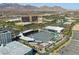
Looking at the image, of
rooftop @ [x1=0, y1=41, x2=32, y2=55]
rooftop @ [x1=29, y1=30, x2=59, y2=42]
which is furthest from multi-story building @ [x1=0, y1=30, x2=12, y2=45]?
rooftop @ [x1=29, y1=30, x2=59, y2=42]

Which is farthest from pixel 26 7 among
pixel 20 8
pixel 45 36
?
pixel 45 36

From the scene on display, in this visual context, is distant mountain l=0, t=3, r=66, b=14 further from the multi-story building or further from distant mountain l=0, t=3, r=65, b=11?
the multi-story building

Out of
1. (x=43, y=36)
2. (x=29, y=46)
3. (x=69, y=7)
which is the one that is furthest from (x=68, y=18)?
(x=29, y=46)

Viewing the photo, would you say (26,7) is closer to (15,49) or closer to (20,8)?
(20,8)

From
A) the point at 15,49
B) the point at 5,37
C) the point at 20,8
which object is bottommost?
the point at 15,49

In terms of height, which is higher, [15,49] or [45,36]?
[45,36]

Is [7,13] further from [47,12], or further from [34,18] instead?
[47,12]

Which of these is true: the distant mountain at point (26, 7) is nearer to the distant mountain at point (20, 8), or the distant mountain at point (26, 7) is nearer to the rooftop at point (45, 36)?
the distant mountain at point (20, 8)

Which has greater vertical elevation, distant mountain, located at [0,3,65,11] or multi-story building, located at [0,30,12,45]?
distant mountain, located at [0,3,65,11]

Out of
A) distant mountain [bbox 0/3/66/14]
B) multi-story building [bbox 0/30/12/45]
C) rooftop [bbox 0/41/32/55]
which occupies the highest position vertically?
distant mountain [bbox 0/3/66/14]
